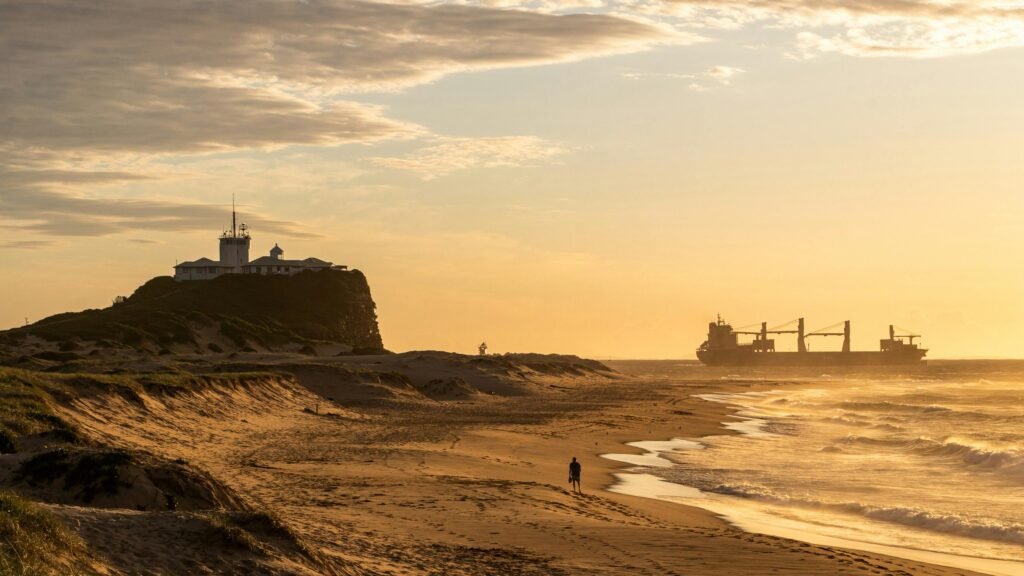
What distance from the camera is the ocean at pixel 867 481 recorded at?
22.2 meters

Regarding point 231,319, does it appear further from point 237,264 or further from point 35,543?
point 35,543

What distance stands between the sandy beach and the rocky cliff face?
124ft

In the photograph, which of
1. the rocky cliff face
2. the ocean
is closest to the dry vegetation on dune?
the ocean

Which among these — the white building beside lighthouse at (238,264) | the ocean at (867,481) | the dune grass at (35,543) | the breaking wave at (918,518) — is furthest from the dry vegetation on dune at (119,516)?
the white building beside lighthouse at (238,264)

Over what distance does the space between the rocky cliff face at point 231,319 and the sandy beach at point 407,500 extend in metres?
37.7

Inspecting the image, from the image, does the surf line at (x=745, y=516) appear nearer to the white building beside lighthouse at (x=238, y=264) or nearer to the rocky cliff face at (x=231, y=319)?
the rocky cliff face at (x=231, y=319)

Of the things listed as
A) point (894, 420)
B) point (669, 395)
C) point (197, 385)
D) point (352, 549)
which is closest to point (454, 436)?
point (197, 385)

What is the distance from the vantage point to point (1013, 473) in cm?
3497

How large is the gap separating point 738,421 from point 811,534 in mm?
38020

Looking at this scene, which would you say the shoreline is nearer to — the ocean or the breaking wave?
the ocean

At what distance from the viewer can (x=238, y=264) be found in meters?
136

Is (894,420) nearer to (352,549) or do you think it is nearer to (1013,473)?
(1013,473)

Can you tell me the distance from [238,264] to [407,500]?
120053 millimetres

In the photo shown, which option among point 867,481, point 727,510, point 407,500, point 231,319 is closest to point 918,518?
point 727,510
